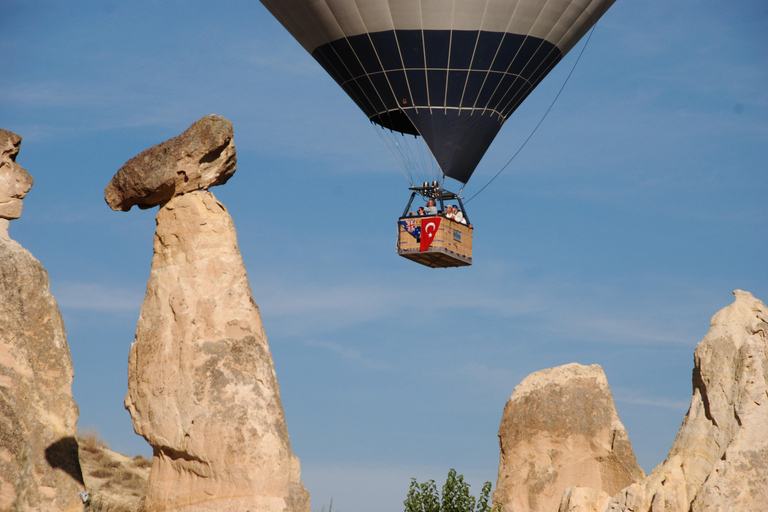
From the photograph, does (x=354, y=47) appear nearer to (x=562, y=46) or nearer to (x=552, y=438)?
(x=562, y=46)

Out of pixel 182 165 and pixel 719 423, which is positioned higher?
pixel 182 165

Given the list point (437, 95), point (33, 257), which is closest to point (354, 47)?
point (437, 95)

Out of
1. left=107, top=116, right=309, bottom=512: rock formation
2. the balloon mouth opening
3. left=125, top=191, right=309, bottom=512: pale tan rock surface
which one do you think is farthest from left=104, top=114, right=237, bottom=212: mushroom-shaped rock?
the balloon mouth opening

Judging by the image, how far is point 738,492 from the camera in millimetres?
11625

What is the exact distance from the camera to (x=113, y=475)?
71.5ft

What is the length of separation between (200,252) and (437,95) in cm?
2050

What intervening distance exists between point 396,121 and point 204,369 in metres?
22.4

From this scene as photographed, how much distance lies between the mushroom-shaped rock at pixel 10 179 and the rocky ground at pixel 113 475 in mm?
6821

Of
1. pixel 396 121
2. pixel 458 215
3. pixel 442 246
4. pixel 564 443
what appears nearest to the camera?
pixel 564 443

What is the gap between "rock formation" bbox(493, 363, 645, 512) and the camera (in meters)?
17.1

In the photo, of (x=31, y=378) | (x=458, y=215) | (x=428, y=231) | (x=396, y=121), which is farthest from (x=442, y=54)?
(x=31, y=378)

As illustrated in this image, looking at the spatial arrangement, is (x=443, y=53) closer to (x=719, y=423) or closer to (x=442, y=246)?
(x=442, y=246)

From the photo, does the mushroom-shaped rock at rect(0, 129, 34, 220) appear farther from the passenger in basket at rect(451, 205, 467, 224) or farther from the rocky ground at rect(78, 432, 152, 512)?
the passenger in basket at rect(451, 205, 467, 224)

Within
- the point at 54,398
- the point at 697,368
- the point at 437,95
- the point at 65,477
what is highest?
the point at 437,95
